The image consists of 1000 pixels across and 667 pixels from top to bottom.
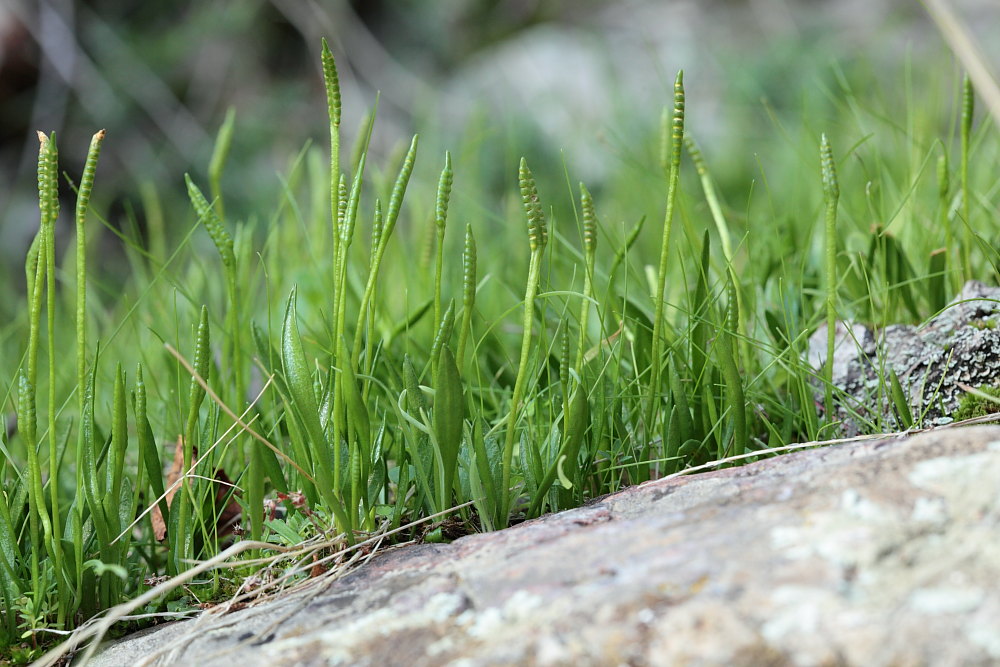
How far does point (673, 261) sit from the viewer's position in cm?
180

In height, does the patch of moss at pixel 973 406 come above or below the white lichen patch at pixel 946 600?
above

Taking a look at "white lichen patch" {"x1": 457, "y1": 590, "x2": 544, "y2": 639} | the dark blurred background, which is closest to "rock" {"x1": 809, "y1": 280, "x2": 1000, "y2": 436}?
"white lichen patch" {"x1": 457, "y1": 590, "x2": 544, "y2": 639}

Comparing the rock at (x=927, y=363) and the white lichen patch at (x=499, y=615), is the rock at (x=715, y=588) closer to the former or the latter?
the white lichen patch at (x=499, y=615)

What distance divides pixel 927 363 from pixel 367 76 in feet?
13.1

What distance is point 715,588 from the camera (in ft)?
2.24

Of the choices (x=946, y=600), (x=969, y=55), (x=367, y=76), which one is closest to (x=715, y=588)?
(x=946, y=600)

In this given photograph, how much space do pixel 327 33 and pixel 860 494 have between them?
158 inches

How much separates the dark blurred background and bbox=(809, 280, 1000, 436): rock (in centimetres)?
214

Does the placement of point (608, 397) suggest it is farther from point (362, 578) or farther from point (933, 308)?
point (933, 308)

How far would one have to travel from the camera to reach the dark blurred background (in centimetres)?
381

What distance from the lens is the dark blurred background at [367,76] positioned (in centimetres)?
381

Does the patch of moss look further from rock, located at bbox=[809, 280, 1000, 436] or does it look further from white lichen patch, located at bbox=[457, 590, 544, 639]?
white lichen patch, located at bbox=[457, 590, 544, 639]

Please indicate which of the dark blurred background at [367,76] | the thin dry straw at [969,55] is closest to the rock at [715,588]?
the thin dry straw at [969,55]

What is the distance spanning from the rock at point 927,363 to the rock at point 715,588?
0.75 ft
